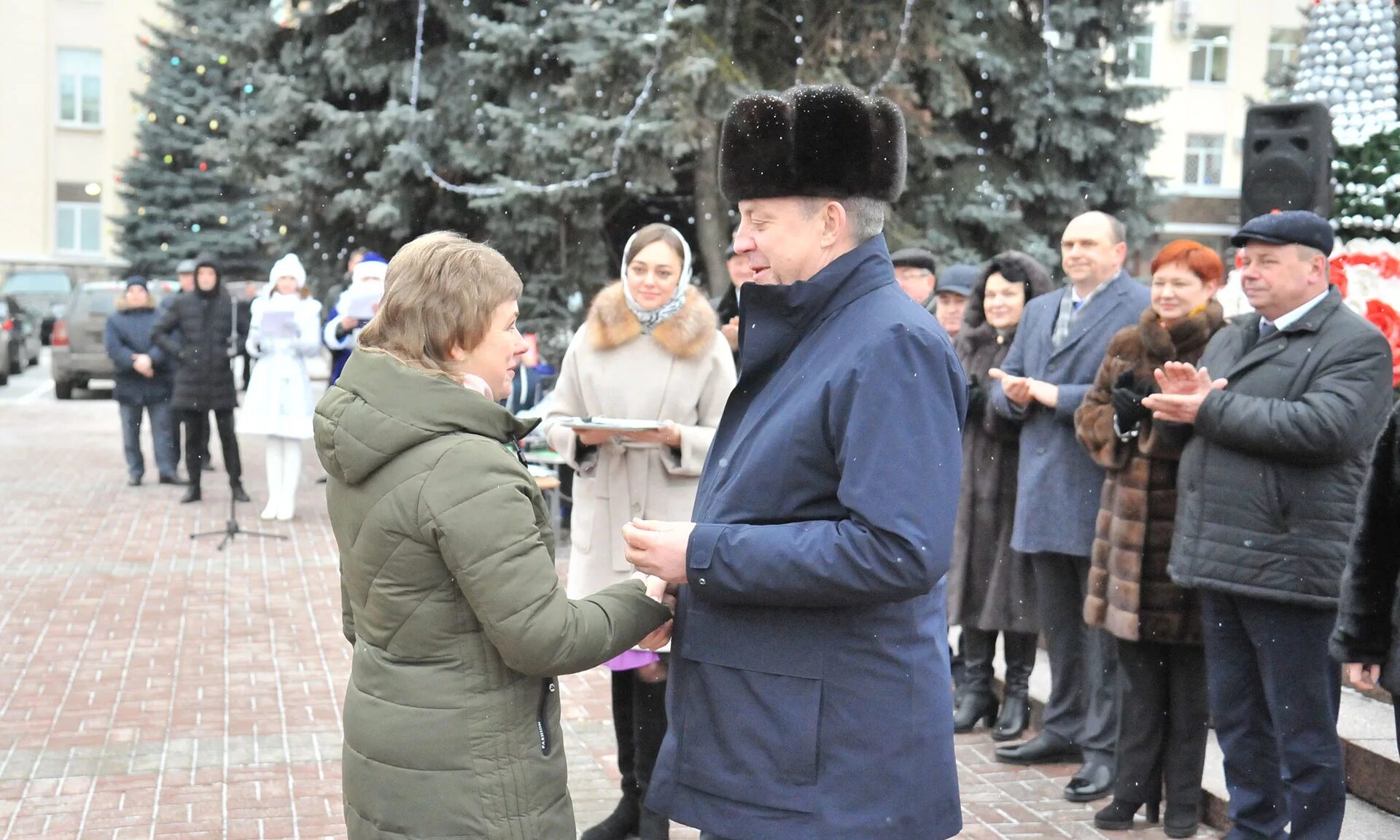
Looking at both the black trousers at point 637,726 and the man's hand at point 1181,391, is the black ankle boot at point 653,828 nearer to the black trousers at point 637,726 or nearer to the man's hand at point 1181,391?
the black trousers at point 637,726

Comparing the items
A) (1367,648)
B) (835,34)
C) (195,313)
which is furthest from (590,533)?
(835,34)

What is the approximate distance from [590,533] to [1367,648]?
93.1 inches

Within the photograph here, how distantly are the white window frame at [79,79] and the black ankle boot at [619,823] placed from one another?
139 ft

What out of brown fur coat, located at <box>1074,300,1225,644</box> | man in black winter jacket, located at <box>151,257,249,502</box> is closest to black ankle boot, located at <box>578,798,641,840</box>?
brown fur coat, located at <box>1074,300,1225,644</box>

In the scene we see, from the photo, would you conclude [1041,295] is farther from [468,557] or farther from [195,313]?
[195,313]

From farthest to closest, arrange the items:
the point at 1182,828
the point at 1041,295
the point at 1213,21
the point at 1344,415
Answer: the point at 1213,21
the point at 1041,295
the point at 1182,828
the point at 1344,415

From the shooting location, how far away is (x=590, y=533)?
15.8 ft

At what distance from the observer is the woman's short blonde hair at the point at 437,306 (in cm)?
289

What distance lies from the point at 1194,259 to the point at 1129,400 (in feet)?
1.88

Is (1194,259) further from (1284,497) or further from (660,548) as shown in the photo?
(660,548)

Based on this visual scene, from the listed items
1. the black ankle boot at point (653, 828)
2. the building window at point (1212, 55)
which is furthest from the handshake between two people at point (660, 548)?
the building window at point (1212, 55)

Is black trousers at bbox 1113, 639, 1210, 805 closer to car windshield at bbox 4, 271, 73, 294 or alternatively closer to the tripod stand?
the tripod stand

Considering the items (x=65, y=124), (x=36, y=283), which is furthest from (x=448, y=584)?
(x=65, y=124)

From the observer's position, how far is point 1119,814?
5.24m
